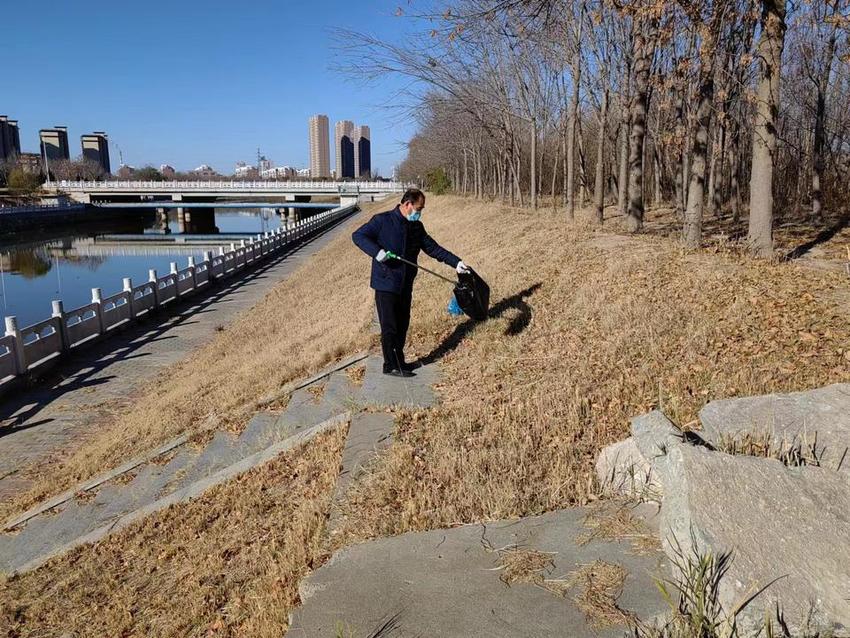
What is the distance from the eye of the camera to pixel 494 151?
38125 mm

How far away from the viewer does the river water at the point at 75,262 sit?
26.8m

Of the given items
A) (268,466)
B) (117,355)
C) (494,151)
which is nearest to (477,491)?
(268,466)

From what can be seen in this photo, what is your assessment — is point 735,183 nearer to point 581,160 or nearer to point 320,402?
point 581,160

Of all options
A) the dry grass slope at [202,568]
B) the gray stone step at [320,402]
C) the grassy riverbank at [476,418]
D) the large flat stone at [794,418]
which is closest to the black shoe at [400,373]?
the gray stone step at [320,402]

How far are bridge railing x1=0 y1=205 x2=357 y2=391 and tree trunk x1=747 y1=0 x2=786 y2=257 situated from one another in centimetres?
1227

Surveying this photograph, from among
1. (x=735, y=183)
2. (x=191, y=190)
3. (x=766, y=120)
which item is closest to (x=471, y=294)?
(x=766, y=120)

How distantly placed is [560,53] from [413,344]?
1259 centimetres

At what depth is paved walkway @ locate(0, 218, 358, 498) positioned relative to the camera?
28.7 ft

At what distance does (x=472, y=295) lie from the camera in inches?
286

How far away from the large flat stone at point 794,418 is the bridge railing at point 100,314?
36.7ft

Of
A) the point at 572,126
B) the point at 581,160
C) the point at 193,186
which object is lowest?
the point at 581,160

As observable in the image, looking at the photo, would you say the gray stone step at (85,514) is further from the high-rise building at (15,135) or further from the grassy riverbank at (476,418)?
the high-rise building at (15,135)

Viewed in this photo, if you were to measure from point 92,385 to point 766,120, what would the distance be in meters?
11.7

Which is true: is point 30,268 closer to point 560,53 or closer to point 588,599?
point 560,53
